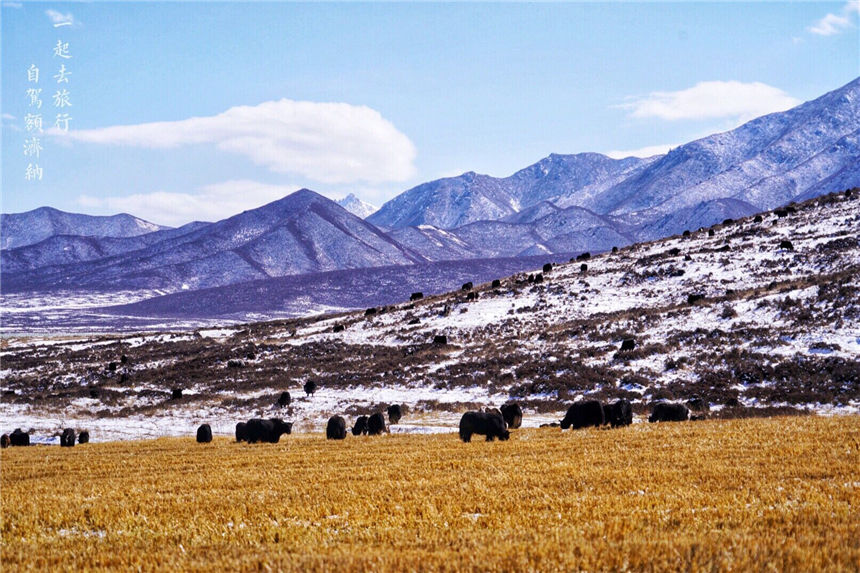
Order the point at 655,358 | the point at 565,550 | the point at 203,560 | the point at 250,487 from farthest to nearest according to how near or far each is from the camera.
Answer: the point at 655,358, the point at 250,487, the point at 203,560, the point at 565,550

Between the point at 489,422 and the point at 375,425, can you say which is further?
the point at 375,425

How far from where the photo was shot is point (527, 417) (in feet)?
132

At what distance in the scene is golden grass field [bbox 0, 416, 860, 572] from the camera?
824 centimetres

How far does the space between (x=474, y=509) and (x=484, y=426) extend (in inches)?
561

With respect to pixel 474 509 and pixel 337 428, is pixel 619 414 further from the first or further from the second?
pixel 474 509

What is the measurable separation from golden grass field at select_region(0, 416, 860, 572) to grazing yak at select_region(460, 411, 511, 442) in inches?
124

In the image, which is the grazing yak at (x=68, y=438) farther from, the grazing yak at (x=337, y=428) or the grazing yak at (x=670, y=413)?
the grazing yak at (x=670, y=413)

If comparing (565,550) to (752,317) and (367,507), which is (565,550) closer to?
(367,507)

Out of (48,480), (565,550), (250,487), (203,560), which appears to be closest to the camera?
(565,550)

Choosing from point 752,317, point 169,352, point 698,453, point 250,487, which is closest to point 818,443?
point 698,453

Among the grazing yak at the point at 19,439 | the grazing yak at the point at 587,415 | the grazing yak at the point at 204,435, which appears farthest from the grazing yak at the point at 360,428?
the grazing yak at the point at 19,439

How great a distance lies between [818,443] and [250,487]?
558 inches

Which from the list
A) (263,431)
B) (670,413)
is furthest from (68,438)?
(670,413)

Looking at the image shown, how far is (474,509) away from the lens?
12102 mm
